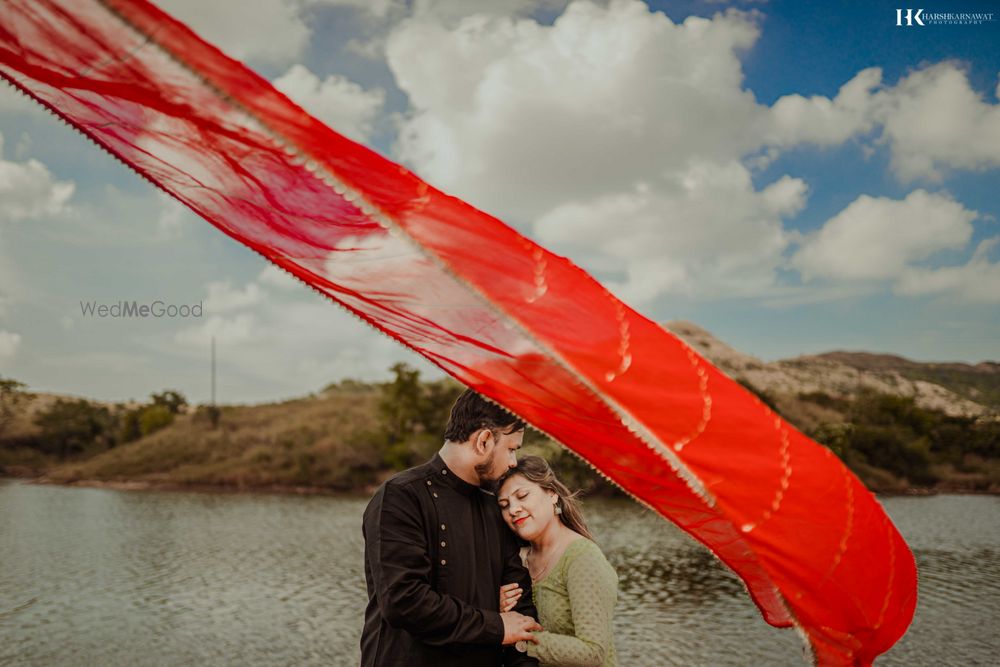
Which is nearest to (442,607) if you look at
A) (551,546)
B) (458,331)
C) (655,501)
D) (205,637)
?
(551,546)

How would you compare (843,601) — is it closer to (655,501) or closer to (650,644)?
(655,501)

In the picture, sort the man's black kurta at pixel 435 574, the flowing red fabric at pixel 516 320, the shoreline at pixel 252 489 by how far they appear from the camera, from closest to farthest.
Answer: the flowing red fabric at pixel 516 320
the man's black kurta at pixel 435 574
the shoreline at pixel 252 489

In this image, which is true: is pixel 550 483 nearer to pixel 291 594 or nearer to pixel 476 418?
pixel 476 418

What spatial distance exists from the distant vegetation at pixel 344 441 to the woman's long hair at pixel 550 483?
25982 millimetres

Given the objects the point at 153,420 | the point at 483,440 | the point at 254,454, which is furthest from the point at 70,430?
the point at 483,440

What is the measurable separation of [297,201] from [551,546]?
1.87 m

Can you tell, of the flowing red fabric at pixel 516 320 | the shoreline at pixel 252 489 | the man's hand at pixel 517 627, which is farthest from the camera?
the shoreline at pixel 252 489

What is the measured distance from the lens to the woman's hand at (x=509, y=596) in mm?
2688

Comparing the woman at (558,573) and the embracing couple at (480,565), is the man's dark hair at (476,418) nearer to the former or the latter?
the embracing couple at (480,565)

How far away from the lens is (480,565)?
8.82 ft

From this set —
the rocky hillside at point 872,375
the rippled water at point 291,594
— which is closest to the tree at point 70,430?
the rippled water at point 291,594

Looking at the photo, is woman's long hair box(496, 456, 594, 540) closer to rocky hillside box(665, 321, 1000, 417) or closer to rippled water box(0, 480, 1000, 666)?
rippled water box(0, 480, 1000, 666)

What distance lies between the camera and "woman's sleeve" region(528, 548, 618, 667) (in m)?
2.59

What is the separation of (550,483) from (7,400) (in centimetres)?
7338
